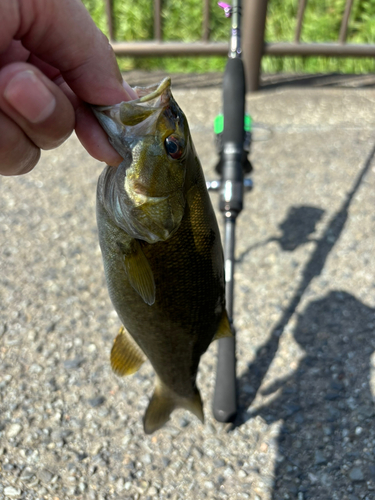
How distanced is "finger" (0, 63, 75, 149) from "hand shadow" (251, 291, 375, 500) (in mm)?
A: 1636

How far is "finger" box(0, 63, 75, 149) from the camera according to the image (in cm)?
96

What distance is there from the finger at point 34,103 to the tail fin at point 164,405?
1021 mm

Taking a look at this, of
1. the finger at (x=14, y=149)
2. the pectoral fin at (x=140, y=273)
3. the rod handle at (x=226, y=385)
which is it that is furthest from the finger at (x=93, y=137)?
the rod handle at (x=226, y=385)

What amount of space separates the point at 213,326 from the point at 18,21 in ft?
3.28

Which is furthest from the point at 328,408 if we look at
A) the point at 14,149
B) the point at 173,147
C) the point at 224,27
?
the point at 224,27

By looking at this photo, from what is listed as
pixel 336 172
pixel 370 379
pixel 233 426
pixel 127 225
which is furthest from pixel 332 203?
pixel 127 225

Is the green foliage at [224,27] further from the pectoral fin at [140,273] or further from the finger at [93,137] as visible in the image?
the pectoral fin at [140,273]

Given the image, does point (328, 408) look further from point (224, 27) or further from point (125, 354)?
point (224, 27)

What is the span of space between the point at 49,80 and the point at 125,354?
0.98 meters

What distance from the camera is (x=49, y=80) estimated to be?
1.02 meters

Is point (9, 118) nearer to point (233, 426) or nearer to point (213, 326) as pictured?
point (213, 326)

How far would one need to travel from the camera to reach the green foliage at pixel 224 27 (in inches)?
213

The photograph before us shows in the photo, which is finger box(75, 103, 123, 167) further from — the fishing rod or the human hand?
the fishing rod

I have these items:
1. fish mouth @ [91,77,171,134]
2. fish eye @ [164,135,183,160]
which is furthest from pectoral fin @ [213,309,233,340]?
fish mouth @ [91,77,171,134]
